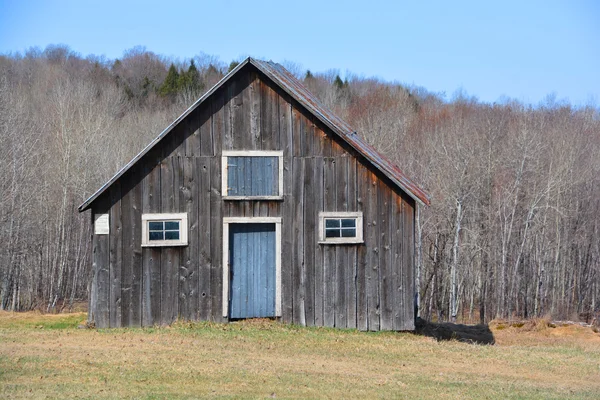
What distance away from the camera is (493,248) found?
41.7 metres

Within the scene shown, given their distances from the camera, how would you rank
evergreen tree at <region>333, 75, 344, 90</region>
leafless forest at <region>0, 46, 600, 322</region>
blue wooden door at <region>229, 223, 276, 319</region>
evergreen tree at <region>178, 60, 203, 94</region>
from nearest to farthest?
blue wooden door at <region>229, 223, 276, 319</region>, leafless forest at <region>0, 46, 600, 322</region>, evergreen tree at <region>178, 60, 203, 94</region>, evergreen tree at <region>333, 75, 344, 90</region>

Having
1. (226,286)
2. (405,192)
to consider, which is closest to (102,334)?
(226,286)

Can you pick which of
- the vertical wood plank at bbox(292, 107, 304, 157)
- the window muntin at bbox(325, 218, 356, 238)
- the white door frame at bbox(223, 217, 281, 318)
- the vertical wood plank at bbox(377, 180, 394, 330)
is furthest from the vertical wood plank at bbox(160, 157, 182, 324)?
the vertical wood plank at bbox(377, 180, 394, 330)

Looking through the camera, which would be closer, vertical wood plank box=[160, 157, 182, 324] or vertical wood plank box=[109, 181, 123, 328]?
vertical wood plank box=[109, 181, 123, 328]

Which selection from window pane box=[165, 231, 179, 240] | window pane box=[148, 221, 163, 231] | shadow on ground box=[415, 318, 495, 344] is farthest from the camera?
shadow on ground box=[415, 318, 495, 344]

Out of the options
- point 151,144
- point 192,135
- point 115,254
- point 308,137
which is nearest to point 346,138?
point 308,137

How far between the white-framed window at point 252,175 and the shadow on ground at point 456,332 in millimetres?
5506

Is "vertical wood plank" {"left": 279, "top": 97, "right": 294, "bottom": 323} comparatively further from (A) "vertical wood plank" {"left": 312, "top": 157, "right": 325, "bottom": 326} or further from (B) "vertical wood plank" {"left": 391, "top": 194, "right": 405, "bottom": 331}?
(B) "vertical wood plank" {"left": 391, "top": 194, "right": 405, "bottom": 331}

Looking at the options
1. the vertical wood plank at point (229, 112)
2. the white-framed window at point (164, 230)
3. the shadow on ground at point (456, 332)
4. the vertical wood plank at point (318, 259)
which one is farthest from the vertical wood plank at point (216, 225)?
the shadow on ground at point (456, 332)

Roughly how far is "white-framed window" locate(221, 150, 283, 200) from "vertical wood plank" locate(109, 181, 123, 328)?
2593 mm

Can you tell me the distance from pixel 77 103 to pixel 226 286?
39.2m

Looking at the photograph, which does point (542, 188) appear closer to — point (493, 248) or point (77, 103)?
point (493, 248)

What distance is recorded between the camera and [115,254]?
1898 centimetres

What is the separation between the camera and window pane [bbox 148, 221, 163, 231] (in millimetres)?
19094
